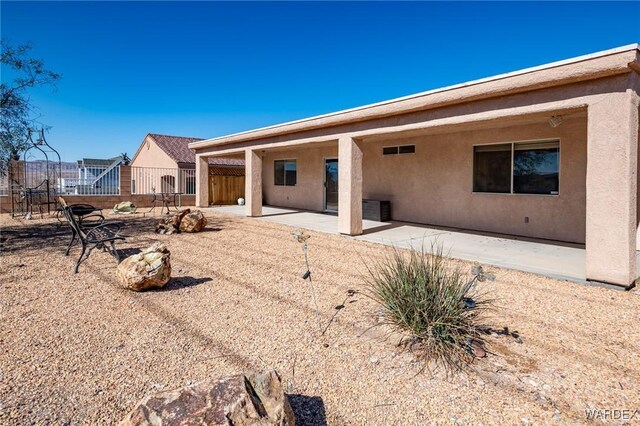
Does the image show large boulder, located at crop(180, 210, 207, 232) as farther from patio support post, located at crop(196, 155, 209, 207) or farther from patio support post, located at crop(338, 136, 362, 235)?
patio support post, located at crop(196, 155, 209, 207)

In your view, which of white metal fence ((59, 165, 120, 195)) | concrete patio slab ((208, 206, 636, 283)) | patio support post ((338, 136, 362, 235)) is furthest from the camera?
white metal fence ((59, 165, 120, 195))

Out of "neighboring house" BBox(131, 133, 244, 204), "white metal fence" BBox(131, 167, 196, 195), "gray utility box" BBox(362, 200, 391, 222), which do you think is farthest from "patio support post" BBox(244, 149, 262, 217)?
"white metal fence" BBox(131, 167, 196, 195)

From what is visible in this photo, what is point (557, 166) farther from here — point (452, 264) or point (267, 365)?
point (267, 365)

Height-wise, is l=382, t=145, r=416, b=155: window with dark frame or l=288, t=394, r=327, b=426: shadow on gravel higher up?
l=382, t=145, r=416, b=155: window with dark frame

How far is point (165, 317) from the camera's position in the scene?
153 inches

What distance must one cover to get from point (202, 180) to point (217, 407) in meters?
16.1

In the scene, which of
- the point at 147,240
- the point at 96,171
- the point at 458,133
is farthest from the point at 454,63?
the point at 96,171

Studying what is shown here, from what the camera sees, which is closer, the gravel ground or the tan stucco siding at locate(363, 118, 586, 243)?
the gravel ground

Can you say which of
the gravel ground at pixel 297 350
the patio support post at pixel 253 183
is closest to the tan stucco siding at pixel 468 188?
the gravel ground at pixel 297 350

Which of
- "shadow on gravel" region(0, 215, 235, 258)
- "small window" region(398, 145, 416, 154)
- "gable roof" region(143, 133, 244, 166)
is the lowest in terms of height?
"shadow on gravel" region(0, 215, 235, 258)

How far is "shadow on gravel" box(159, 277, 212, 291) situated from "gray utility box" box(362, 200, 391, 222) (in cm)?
739

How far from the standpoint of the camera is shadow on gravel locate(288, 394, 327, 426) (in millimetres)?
2238

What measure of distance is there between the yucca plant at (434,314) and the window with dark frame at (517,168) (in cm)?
666

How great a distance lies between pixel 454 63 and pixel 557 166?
10.7 metres
